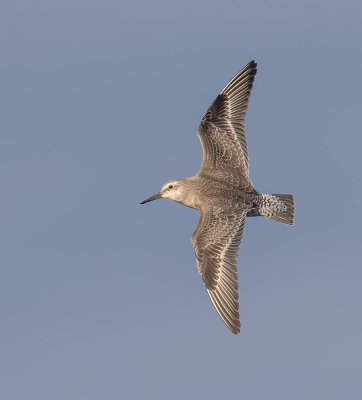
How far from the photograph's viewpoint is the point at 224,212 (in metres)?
19.9

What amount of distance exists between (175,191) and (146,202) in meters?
1.27

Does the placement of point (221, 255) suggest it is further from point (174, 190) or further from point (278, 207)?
point (174, 190)

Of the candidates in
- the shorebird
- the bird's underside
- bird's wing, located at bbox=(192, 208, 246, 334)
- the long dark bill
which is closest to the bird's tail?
the shorebird

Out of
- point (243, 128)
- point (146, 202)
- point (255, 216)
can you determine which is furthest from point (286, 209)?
point (146, 202)

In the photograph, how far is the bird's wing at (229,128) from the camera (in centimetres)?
2055

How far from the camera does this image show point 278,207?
20422 millimetres

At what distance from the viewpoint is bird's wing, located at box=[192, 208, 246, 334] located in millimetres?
19172

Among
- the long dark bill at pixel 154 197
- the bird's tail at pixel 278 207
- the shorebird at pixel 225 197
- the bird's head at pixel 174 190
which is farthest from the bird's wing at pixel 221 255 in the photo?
the long dark bill at pixel 154 197

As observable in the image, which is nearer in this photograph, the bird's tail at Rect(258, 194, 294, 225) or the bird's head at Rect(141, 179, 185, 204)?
the bird's tail at Rect(258, 194, 294, 225)

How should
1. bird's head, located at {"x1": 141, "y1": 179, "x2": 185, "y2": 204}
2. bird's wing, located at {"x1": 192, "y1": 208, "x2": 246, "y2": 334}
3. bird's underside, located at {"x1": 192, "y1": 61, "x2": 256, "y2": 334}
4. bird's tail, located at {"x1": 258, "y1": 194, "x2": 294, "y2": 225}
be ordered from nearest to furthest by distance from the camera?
Answer: bird's wing, located at {"x1": 192, "y1": 208, "x2": 246, "y2": 334} < bird's underside, located at {"x1": 192, "y1": 61, "x2": 256, "y2": 334} < bird's tail, located at {"x1": 258, "y1": 194, "x2": 294, "y2": 225} < bird's head, located at {"x1": 141, "y1": 179, "x2": 185, "y2": 204}

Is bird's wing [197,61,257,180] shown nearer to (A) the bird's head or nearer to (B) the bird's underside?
(B) the bird's underside

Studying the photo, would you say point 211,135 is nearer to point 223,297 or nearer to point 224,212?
point 224,212

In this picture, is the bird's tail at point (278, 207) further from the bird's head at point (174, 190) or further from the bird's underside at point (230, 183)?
the bird's head at point (174, 190)

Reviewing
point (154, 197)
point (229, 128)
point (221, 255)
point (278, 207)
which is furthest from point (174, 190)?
point (278, 207)
